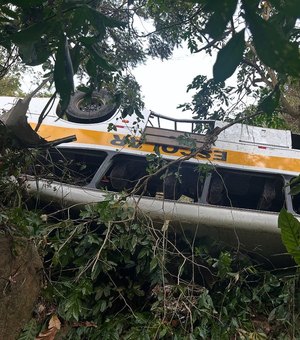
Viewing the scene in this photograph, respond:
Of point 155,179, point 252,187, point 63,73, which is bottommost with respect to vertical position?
point 252,187

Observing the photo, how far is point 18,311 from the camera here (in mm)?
3303

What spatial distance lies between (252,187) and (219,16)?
3.85m

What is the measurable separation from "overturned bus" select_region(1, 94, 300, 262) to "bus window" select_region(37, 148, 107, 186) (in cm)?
1

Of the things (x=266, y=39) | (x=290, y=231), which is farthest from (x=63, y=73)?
(x=290, y=231)

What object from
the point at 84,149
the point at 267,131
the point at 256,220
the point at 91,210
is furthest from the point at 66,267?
the point at 267,131

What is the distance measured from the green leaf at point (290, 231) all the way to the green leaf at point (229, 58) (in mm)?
1399

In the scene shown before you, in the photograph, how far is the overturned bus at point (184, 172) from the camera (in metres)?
4.05

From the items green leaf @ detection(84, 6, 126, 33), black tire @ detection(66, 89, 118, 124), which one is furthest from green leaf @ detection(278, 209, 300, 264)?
black tire @ detection(66, 89, 118, 124)

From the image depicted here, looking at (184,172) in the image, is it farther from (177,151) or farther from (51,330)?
(51,330)

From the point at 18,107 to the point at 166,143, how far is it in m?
1.74

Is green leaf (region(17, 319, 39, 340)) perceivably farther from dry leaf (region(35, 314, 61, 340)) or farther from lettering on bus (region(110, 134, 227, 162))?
lettering on bus (region(110, 134, 227, 162))

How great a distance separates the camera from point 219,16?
1.06m

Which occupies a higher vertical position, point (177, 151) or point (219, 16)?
point (219, 16)

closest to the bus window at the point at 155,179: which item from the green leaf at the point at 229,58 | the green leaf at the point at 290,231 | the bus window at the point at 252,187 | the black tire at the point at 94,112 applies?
the bus window at the point at 252,187
